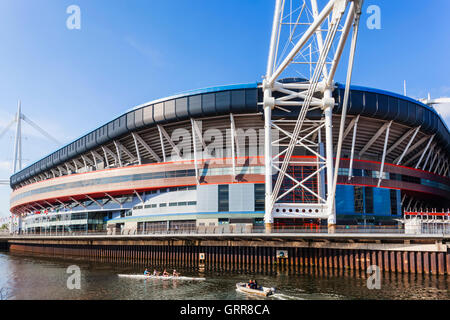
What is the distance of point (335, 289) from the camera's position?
2928 centimetres

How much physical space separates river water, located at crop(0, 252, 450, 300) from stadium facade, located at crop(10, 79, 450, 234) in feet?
33.9

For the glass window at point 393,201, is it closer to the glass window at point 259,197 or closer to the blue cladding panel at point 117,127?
the glass window at point 259,197

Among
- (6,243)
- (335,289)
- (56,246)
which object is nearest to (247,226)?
(335,289)

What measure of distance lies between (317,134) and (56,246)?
182 feet

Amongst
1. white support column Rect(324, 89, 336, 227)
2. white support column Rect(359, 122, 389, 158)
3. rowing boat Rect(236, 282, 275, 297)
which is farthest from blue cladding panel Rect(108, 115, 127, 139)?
white support column Rect(359, 122, 389, 158)

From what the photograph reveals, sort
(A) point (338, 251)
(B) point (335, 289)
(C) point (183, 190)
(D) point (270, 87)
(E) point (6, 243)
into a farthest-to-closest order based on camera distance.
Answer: (E) point (6, 243) → (C) point (183, 190) → (D) point (270, 87) → (A) point (338, 251) → (B) point (335, 289)

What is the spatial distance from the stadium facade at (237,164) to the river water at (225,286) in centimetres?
1033

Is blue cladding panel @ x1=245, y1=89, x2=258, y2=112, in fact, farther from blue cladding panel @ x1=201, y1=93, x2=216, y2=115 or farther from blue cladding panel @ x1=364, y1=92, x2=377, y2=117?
blue cladding panel @ x1=364, y1=92, x2=377, y2=117

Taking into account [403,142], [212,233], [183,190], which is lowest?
[212,233]

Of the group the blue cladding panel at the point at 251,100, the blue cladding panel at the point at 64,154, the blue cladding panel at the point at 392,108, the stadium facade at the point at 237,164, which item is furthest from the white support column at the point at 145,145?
the blue cladding panel at the point at 392,108

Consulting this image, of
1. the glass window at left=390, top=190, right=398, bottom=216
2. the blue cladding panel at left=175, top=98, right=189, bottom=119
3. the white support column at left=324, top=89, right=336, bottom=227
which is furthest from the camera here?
the glass window at left=390, top=190, right=398, bottom=216

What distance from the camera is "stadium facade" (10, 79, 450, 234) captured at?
53000 mm

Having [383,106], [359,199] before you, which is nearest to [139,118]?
[359,199]

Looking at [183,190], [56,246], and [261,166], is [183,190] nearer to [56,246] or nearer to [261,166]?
[261,166]
